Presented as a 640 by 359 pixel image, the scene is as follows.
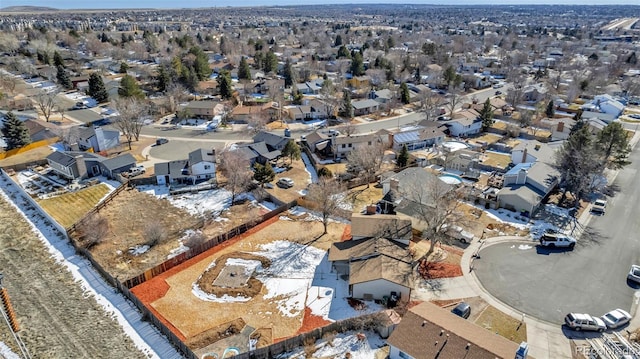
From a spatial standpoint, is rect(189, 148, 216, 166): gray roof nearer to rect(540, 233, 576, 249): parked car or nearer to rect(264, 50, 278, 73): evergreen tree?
rect(540, 233, 576, 249): parked car

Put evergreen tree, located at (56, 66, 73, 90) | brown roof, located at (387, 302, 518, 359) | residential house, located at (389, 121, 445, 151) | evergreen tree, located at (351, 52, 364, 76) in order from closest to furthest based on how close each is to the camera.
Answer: brown roof, located at (387, 302, 518, 359)
residential house, located at (389, 121, 445, 151)
evergreen tree, located at (56, 66, 73, 90)
evergreen tree, located at (351, 52, 364, 76)

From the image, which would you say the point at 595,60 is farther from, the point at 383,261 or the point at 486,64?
the point at 383,261

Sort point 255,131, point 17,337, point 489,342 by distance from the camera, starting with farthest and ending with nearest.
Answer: point 255,131, point 17,337, point 489,342

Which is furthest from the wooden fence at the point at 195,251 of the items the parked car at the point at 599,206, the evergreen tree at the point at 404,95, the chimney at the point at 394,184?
the evergreen tree at the point at 404,95

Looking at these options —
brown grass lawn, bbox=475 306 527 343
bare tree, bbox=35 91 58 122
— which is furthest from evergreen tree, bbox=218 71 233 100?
brown grass lawn, bbox=475 306 527 343

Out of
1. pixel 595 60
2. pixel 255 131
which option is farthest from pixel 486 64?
pixel 255 131

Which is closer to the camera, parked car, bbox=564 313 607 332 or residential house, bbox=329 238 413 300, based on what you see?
parked car, bbox=564 313 607 332
